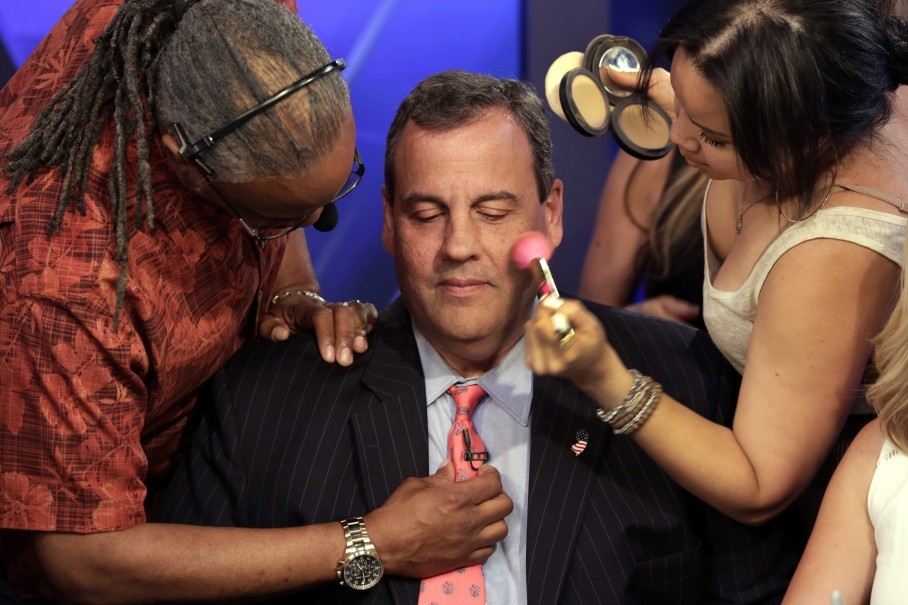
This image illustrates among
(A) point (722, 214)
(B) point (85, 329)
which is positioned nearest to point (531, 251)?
(A) point (722, 214)

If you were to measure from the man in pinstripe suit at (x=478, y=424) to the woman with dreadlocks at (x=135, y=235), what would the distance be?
0.23 m

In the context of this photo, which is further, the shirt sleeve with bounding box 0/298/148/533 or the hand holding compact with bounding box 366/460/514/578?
the hand holding compact with bounding box 366/460/514/578

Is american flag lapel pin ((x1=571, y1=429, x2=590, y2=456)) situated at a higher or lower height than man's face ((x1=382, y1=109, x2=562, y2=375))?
lower

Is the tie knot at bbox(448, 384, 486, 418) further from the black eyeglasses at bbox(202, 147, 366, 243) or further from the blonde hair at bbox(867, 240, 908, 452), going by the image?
the blonde hair at bbox(867, 240, 908, 452)

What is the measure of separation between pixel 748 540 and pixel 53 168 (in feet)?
4.51

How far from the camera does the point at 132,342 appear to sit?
1658mm

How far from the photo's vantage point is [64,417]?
163 cm

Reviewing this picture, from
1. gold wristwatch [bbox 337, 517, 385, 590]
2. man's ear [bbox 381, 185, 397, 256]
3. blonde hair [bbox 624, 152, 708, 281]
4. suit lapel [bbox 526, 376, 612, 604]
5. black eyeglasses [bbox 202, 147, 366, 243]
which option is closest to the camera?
black eyeglasses [bbox 202, 147, 366, 243]

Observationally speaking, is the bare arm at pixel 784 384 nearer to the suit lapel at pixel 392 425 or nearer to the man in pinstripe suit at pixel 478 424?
the man in pinstripe suit at pixel 478 424

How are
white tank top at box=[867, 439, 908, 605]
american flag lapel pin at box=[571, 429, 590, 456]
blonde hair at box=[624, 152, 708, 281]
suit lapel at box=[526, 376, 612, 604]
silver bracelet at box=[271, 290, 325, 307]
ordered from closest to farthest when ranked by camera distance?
1. white tank top at box=[867, 439, 908, 605]
2. suit lapel at box=[526, 376, 612, 604]
3. american flag lapel pin at box=[571, 429, 590, 456]
4. silver bracelet at box=[271, 290, 325, 307]
5. blonde hair at box=[624, 152, 708, 281]

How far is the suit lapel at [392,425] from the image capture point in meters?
1.99

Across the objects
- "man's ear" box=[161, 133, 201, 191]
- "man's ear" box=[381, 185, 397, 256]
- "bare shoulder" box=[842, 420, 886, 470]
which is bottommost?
"bare shoulder" box=[842, 420, 886, 470]

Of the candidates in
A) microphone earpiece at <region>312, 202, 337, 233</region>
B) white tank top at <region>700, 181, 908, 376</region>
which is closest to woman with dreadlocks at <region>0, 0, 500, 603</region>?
microphone earpiece at <region>312, 202, 337, 233</region>

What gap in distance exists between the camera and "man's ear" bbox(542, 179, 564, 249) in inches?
85.9
